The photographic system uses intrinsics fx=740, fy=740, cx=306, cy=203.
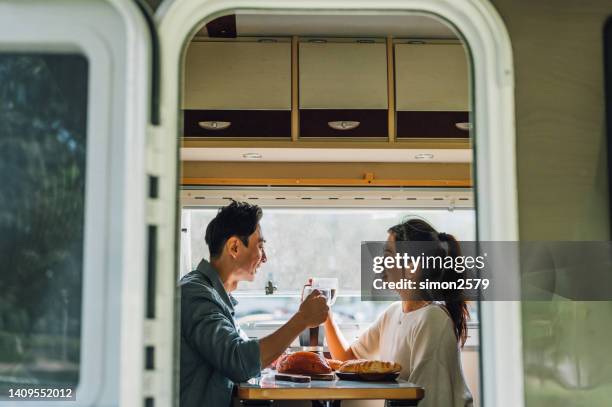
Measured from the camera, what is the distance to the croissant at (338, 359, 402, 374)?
2.98 m

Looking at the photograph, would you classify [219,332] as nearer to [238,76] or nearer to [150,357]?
[150,357]

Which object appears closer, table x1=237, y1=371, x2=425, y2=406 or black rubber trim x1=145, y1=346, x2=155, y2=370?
black rubber trim x1=145, y1=346, x2=155, y2=370

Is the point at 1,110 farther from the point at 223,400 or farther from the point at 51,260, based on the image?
the point at 223,400

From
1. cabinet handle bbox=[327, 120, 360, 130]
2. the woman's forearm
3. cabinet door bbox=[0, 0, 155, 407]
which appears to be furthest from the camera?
cabinet handle bbox=[327, 120, 360, 130]

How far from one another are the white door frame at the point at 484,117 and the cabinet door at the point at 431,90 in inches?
95.7

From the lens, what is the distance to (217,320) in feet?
8.28

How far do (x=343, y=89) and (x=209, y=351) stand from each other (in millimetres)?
1998

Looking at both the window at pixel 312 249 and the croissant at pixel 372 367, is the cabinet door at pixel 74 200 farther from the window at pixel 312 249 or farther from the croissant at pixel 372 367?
the window at pixel 312 249

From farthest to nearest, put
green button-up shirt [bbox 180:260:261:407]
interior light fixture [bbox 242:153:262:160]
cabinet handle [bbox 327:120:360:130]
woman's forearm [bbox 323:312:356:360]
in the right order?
1. interior light fixture [bbox 242:153:262:160]
2. cabinet handle [bbox 327:120:360:130]
3. woman's forearm [bbox 323:312:356:360]
4. green button-up shirt [bbox 180:260:261:407]

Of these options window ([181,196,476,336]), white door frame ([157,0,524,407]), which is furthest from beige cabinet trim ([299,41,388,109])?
white door frame ([157,0,524,407])

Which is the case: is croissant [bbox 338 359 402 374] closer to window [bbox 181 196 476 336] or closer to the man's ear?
the man's ear

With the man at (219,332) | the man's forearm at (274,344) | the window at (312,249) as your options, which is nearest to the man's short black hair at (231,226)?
the man at (219,332)

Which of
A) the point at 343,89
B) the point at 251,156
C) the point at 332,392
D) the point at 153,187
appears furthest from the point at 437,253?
the point at 251,156

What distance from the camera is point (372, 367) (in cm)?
300
